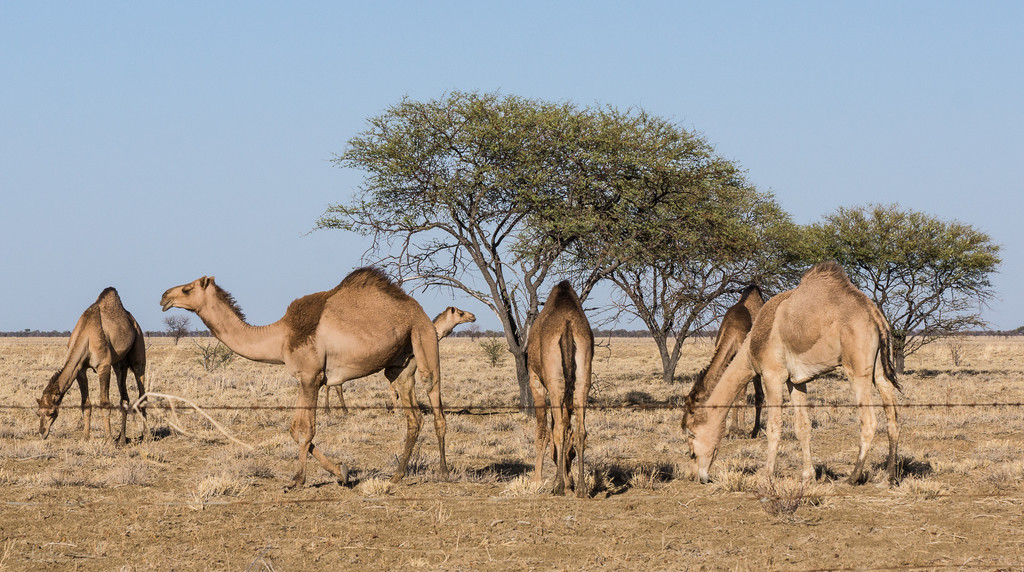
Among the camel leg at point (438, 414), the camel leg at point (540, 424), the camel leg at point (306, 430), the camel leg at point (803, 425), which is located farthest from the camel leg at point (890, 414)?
the camel leg at point (306, 430)

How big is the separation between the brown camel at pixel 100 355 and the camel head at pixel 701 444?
8.91 m

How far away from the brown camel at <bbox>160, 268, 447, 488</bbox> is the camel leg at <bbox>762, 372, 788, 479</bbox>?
12.8 ft

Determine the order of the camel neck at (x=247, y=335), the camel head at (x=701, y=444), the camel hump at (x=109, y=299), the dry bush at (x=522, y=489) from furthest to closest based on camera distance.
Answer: the camel hump at (x=109, y=299), the camel head at (x=701, y=444), the camel neck at (x=247, y=335), the dry bush at (x=522, y=489)

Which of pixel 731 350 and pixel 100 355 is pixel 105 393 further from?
pixel 731 350

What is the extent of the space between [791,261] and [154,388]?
68.9 ft

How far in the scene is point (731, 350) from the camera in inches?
544

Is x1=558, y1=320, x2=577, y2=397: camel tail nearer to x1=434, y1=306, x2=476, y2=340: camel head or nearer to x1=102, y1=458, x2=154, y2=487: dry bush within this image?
x1=102, y1=458, x2=154, y2=487: dry bush

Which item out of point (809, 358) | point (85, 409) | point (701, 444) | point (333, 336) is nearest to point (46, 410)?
point (85, 409)

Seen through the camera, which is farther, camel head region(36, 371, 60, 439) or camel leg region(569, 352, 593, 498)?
camel head region(36, 371, 60, 439)

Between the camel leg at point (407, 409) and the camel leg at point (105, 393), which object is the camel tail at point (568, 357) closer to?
the camel leg at point (407, 409)

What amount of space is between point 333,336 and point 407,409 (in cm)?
131

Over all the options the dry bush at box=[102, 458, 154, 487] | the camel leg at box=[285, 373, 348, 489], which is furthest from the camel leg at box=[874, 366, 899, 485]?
the dry bush at box=[102, 458, 154, 487]

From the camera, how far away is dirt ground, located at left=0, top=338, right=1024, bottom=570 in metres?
7.82

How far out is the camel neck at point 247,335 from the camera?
11.1 meters
